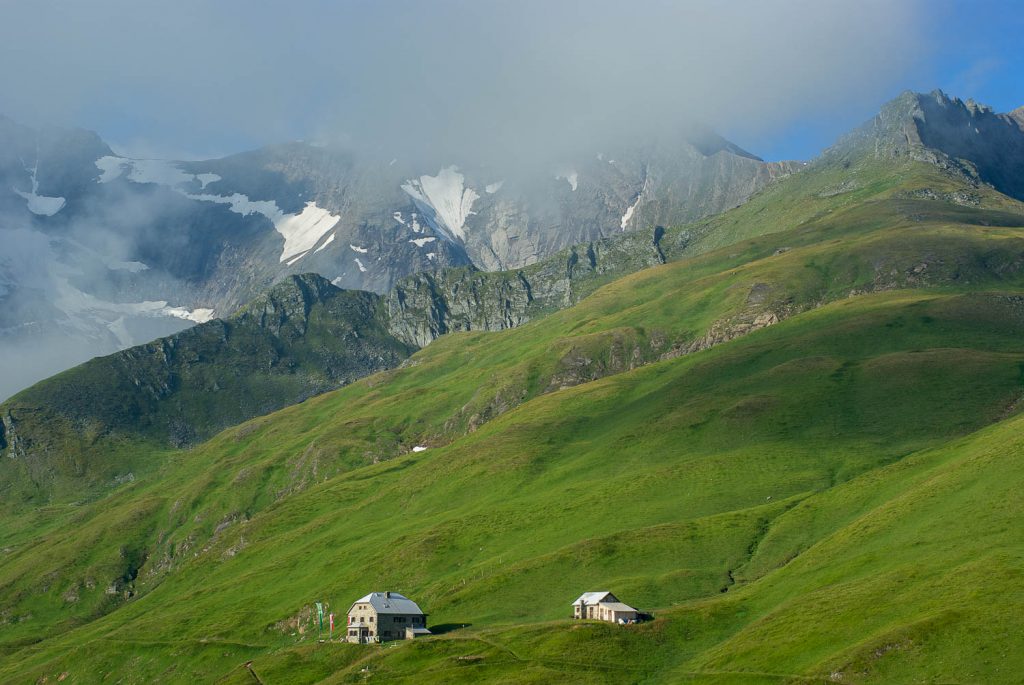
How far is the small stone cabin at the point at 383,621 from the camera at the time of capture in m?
150

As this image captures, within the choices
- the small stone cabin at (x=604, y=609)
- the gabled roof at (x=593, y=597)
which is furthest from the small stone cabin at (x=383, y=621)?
the gabled roof at (x=593, y=597)

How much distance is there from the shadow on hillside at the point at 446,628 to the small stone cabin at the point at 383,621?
1371 millimetres

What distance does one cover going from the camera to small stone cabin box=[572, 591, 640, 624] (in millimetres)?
130625

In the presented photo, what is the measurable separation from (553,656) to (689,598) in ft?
103

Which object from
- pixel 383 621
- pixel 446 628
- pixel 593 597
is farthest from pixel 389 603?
pixel 593 597

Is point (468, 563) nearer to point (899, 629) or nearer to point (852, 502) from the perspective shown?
point (852, 502)

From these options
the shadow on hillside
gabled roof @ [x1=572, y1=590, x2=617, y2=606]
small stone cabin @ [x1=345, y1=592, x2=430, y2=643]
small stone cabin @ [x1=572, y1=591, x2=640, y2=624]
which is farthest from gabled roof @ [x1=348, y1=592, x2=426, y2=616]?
gabled roof @ [x1=572, y1=590, x2=617, y2=606]

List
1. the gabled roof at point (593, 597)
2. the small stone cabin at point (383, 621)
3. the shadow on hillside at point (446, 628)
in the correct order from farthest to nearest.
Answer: the small stone cabin at point (383, 621)
the shadow on hillside at point (446, 628)
the gabled roof at point (593, 597)

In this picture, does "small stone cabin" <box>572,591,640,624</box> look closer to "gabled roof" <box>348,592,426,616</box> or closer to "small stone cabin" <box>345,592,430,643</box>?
"small stone cabin" <box>345,592,430,643</box>

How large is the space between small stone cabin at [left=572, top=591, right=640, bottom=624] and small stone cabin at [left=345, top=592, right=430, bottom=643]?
22580 mm

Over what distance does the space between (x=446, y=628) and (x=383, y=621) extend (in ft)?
29.9

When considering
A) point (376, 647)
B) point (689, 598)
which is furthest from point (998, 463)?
point (376, 647)

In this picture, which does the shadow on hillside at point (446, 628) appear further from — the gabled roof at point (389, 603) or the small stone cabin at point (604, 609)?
the small stone cabin at point (604, 609)

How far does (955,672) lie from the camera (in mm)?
90438
